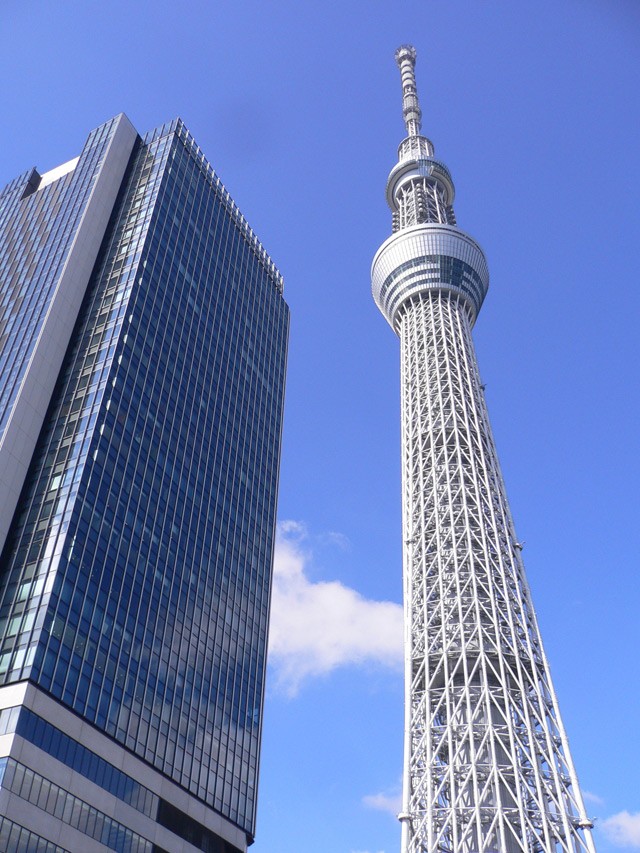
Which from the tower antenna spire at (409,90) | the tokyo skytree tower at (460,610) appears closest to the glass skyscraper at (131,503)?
the tokyo skytree tower at (460,610)

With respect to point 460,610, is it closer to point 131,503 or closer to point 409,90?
point 131,503

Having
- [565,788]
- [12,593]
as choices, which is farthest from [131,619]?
[565,788]

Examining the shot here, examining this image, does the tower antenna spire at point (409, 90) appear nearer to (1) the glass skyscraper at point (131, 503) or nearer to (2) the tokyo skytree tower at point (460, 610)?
(2) the tokyo skytree tower at point (460, 610)

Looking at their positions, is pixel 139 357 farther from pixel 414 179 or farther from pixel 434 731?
pixel 414 179

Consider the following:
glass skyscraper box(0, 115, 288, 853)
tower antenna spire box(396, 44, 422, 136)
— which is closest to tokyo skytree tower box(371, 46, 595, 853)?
glass skyscraper box(0, 115, 288, 853)

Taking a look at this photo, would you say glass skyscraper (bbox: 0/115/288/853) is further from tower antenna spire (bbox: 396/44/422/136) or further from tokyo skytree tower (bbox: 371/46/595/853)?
tower antenna spire (bbox: 396/44/422/136)

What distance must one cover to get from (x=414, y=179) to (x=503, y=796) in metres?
99.9

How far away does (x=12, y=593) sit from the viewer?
2598 inches

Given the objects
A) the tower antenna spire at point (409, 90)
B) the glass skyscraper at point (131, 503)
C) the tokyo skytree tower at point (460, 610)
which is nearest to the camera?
the glass skyscraper at point (131, 503)

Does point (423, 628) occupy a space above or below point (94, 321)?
below

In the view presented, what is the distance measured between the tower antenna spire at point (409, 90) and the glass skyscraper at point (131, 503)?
50212 mm

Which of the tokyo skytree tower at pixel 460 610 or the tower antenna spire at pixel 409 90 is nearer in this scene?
the tokyo skytree tower at pixel 460 610

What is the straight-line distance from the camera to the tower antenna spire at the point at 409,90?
153m

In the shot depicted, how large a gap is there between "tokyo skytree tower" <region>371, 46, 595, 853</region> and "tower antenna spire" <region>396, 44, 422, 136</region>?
35490mm
